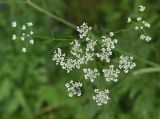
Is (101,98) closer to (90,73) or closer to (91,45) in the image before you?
(90,73)

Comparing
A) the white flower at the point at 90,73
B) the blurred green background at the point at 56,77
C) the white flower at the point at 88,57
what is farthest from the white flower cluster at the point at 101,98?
the blurred green background at the point at 56,77

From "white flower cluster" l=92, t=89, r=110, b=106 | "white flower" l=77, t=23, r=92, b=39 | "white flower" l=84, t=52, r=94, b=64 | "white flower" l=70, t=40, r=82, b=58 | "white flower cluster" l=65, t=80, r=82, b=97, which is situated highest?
"white flower" l=77, t=23, r=92, b=39

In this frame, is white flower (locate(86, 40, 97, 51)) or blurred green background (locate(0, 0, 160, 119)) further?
blurred green background (locate(0, 0, 160, 119))

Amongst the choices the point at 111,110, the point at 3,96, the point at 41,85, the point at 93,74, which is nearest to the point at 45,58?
the point at 41,85

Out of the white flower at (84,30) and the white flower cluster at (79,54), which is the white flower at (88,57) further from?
the white flower at (84,30)

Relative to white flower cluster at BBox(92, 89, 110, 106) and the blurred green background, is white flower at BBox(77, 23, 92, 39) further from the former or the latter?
the blurred green background

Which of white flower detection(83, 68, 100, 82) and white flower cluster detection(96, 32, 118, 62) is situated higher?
white flower cluster detection(96, 32, 118, 62)

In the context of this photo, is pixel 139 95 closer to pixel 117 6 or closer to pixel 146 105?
pixel 146 105

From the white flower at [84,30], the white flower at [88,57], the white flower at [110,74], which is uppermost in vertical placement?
the white flower at [84,30]

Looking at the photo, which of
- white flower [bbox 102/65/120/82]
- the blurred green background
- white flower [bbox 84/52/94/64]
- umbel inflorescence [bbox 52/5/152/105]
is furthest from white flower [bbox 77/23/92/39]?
the blurred green background
